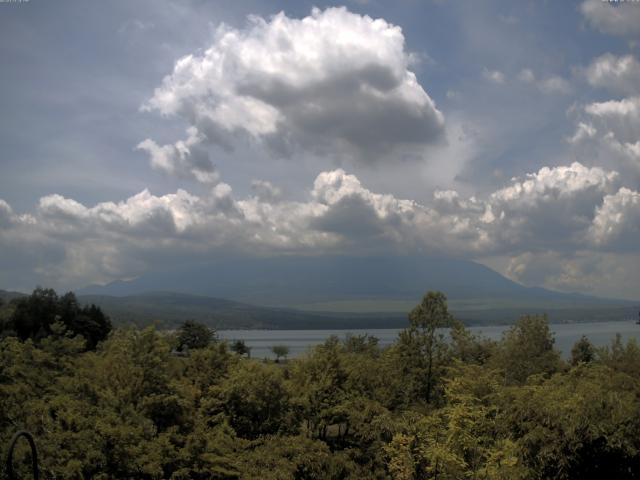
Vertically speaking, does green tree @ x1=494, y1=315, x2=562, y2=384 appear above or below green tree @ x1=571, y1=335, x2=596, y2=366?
above

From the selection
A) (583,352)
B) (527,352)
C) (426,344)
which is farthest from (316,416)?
(583,352)

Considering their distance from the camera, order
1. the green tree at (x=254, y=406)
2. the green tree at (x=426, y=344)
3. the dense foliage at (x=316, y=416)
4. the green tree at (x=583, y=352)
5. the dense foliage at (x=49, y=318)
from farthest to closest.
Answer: the dense foliage at (x=49, y=318) → the green tree at (x=583, y=352) → the green tree at (x=426, y=344) → the green tree at (x=254, y=406) → the dense foliage at (x=316, y=416)

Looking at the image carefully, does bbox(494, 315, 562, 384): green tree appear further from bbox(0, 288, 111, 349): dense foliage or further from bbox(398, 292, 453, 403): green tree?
bbox(0, 288, 111, 349): dense foliage

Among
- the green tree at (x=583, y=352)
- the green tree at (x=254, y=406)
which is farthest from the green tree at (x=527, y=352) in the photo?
the green tree at (x=583, y=352)

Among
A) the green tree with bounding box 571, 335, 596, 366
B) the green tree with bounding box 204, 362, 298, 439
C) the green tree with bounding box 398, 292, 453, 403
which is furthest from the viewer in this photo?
the green tree with bounding box 571, 335, 596, 366

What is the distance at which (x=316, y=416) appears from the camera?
114 ft

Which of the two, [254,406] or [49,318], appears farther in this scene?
[49,318]

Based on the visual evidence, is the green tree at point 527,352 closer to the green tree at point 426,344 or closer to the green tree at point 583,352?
the green tree at point 426,344

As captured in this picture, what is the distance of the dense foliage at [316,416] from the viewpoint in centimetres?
2008

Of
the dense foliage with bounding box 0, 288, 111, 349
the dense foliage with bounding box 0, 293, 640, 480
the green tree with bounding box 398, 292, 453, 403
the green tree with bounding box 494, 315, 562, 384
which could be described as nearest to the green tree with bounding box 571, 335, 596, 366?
the green tree with bounding box 494, 315, 562, 384

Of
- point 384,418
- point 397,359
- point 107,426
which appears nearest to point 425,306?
point 397,359

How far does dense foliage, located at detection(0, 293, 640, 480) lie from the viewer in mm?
20078

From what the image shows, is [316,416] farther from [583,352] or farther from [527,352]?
[583,352]

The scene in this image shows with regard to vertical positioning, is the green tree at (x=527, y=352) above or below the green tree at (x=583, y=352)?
above
